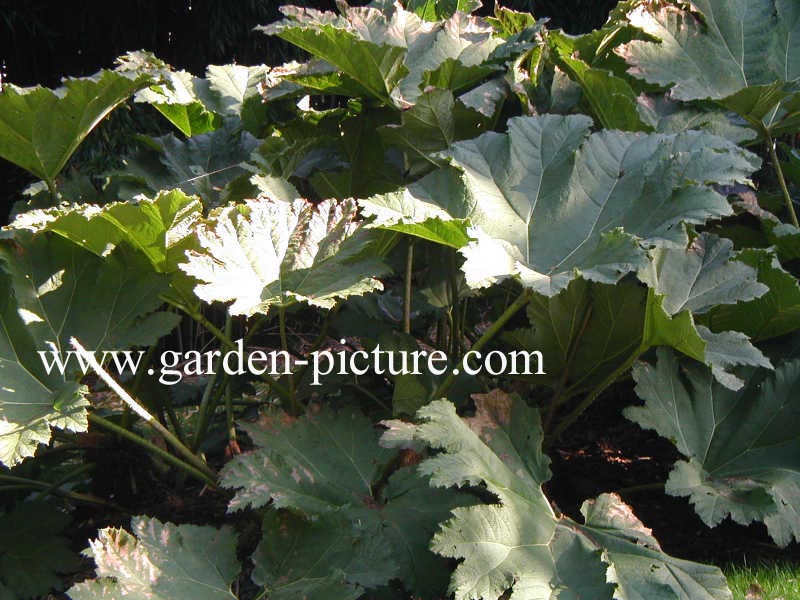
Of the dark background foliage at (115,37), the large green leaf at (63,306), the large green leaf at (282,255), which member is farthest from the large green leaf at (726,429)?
the dark background foliage at (115,37)

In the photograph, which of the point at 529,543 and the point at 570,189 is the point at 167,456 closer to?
the point at 529,543

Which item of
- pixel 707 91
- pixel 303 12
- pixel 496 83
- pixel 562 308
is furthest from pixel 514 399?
pixel 303 12

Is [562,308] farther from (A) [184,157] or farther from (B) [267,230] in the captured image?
(A) [184,157]

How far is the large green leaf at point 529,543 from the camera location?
1229 mm

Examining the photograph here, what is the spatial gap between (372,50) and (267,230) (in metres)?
0.44

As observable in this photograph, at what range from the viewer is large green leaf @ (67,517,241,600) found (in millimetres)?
1275

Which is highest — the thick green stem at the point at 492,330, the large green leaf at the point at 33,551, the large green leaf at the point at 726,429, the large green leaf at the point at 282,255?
the large green leaf at the point at 282,255

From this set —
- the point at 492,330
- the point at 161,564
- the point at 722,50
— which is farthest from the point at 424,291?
the point at 722,50

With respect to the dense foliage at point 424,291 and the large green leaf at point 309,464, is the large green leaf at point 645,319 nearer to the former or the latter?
the dense foliage at point 424,291

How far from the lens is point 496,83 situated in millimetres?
1779

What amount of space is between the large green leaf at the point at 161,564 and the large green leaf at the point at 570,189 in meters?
0.62

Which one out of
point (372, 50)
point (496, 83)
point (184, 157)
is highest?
point (372, 50)

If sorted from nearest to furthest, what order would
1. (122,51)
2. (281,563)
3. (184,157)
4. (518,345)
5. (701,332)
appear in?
(281,563)
(701,332)
(518,345)
(184,157)
(122,51)

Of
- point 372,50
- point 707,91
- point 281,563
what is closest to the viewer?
point 281,563
